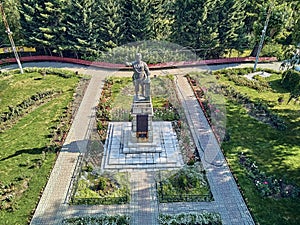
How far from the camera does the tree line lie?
34.4 metres

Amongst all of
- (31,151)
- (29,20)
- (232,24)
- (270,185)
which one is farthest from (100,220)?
(232,24)

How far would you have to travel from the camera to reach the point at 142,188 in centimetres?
1864

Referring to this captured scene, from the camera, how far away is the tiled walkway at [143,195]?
16906 mm

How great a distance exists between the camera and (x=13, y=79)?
3241 cm

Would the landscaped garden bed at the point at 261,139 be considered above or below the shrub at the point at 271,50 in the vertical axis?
below

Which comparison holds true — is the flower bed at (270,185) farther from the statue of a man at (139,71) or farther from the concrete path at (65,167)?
the concrete path at (65,167)

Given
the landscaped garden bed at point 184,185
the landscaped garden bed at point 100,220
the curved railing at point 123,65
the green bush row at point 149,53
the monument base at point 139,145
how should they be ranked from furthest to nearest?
1. the green bush row at point 149,53
2. the curved railing at point 123,65
3. the monument base at point 139,145
4. the landscaped garden bed at point 184,185
5. the landscaped garden bed at point 100,220

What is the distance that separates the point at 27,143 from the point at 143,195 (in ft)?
34.4

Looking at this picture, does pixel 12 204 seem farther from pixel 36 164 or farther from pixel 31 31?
pixel 31 31

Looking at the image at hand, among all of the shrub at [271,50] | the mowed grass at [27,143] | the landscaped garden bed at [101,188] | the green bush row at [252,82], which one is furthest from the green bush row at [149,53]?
the landscaped garden bed at [101,188]

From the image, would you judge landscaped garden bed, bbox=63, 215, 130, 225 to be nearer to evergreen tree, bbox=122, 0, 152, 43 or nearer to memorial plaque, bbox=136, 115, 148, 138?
memorial plaque, bbox=136, 115, 148, 138

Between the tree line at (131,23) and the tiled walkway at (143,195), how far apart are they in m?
15.7

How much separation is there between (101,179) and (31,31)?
83.5 ft

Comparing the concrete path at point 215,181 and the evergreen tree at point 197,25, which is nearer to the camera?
the concrete path at point 215,181
